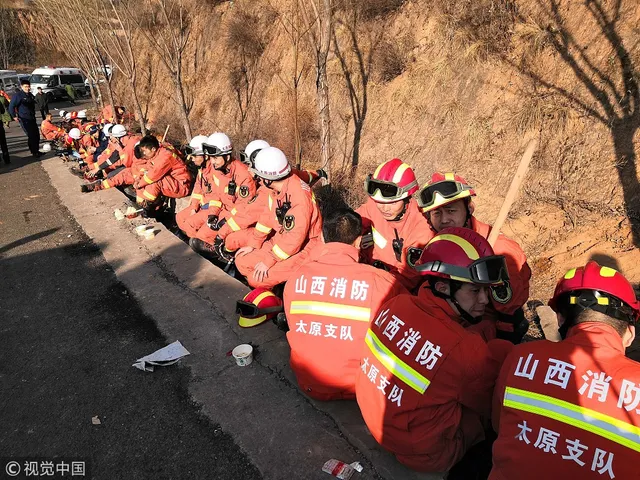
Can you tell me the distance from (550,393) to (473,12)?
7910 mm

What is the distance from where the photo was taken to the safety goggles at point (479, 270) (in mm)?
2188

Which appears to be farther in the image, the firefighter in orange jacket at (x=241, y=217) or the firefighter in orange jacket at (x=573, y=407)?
the firefighter in orange jacket at (x=241, y=217)

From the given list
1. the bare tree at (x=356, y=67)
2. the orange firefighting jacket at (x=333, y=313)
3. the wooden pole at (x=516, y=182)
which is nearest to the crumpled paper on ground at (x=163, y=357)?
the orange firefighting jacket at (x=333, y=313)

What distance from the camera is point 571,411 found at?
5.18ft

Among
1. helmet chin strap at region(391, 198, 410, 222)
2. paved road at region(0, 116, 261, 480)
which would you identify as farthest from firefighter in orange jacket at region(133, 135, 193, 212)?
helmet chin strap at region(391, 198, 410, 222)

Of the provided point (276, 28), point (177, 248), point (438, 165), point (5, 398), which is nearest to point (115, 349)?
point (5, 398)

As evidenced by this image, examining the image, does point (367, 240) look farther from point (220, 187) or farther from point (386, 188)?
point (220, 187)

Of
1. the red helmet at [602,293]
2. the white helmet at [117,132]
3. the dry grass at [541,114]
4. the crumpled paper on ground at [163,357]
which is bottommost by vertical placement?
the crumpled paper on ground at [163,357]

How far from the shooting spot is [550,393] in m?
1.63

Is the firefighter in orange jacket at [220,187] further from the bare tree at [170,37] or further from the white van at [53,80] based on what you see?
the white van at [53,80]

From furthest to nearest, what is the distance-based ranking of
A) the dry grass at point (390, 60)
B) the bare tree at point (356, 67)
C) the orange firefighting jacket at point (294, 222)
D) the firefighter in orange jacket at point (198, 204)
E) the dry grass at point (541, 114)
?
the bare tree at point (356, 67), the dry grass at point (390, 60), the firefighter in orange jacket at point (198, 204), the dry grass at point (541, 114), the orange firefighting jacket at point (294, 222)

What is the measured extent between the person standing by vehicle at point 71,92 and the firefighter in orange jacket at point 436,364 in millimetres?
33739

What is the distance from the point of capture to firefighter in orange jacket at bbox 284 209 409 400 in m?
2.48

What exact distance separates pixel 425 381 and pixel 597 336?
74 cm
